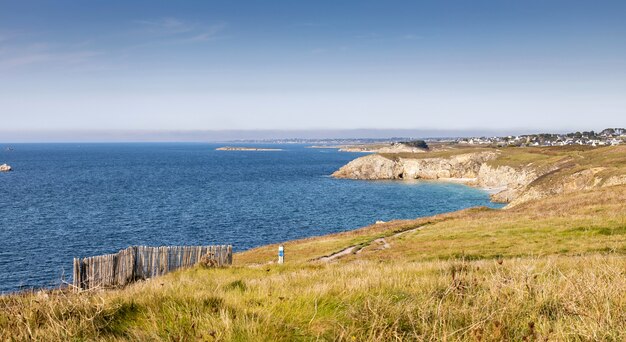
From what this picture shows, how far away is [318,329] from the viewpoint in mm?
5414

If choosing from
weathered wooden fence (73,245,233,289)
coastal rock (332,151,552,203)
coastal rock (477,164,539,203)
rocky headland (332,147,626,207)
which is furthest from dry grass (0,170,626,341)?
coastal rock (332,151,552,203)

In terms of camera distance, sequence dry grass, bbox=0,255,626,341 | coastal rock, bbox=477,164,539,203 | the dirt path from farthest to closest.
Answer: coastal rock, bbox=477,164,539,203, the dirt path, dry grass, bbox=0,255,626,341

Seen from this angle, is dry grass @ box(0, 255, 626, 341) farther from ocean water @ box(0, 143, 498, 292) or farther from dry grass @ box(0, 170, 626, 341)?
ocean water @ box(0, 143, 498, 292)

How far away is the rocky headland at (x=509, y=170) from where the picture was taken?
2532 inches

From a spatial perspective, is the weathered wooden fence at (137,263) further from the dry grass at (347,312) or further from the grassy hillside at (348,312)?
the grassy hillside at (348,312)

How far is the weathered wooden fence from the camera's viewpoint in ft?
53.0

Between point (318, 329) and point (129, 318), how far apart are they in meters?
2.66

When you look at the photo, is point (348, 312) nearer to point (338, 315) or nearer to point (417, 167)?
point (338, 315)

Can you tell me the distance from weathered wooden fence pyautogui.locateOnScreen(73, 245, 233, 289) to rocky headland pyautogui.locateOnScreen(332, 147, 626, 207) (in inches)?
2135

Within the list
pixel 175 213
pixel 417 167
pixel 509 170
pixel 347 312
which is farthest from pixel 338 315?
pixel 417 167

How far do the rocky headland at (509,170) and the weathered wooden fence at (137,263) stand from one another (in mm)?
54238

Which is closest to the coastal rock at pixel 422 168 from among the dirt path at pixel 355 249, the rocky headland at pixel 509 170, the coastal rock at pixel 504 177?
the rocky headland at pixel 509 170

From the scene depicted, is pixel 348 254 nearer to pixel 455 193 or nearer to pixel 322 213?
pixel 322 213

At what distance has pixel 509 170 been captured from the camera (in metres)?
105
